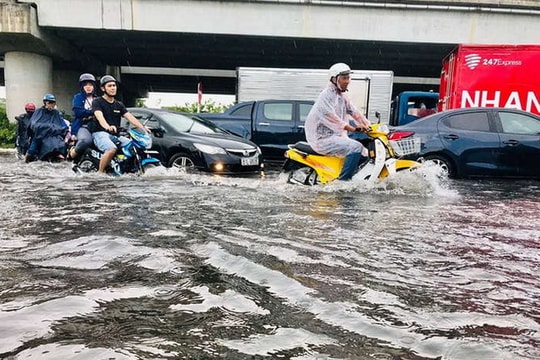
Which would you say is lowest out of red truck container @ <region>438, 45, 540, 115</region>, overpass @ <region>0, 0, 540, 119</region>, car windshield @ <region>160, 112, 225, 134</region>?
car windshield @ <region>160, 112, 225, 134</region>

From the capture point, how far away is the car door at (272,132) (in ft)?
38.7

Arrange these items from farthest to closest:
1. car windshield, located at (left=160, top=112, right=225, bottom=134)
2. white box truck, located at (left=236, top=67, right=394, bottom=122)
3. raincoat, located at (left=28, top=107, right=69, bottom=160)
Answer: white box truck, located at (left=236, top=67, right=394, bottom=122), raincoat, located at (left=28, top=107, right=69, bottom=160), car windshield, located at (left=160, top=112, right=225, bottom=134)

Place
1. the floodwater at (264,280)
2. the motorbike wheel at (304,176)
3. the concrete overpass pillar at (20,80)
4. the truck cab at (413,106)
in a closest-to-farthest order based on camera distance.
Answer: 1. the floodwater at (264,280)
2. the motorbike wheel at (304,176)
3. the truck cab at (413,106)
4. the concrete overpass pillar at (20,80)

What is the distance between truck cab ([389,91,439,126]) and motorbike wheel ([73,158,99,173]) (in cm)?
948

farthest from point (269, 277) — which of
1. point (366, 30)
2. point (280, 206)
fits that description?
point (366, 30)

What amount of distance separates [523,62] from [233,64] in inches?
636

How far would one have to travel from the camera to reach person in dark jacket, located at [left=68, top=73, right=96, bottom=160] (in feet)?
25.3

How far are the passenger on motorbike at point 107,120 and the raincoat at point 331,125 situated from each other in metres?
2.69

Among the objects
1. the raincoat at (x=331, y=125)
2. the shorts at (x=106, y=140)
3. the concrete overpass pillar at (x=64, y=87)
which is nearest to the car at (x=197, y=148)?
the shorts at (x=106, y=140)

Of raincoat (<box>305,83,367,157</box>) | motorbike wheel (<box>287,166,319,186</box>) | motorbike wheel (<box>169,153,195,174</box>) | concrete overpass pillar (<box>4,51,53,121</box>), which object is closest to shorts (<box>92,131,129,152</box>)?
motorbike wheel (<box>169,153,195,174</box>)

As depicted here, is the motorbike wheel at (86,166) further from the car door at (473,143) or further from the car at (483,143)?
the car door at (473,143)

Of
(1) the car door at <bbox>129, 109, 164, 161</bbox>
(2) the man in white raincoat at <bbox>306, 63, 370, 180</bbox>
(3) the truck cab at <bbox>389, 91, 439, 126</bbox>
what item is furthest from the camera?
(3) the truck cab at <bbox>389, 91, 439, 126</bbox>

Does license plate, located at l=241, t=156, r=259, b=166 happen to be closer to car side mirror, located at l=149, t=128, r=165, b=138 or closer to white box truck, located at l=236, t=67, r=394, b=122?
car side mirror, located at l=149, t=128, r=165, b=138

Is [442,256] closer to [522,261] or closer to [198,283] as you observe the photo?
[522,261]
